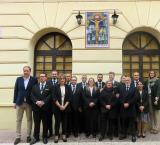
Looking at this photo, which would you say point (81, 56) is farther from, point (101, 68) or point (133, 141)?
point (133, 141)

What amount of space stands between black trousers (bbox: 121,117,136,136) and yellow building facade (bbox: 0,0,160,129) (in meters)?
2.51

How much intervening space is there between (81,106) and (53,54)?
11.6 ft

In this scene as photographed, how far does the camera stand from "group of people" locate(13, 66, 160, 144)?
9547 millimetres

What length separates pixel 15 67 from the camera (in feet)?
40.4

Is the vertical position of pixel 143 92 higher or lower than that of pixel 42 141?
higher

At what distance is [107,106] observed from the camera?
968cm

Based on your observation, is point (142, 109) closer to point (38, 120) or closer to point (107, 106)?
point (107, 106)

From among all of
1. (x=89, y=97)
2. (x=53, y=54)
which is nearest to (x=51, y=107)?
(x=89, y=97)

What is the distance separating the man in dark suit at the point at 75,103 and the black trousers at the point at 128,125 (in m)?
1.34

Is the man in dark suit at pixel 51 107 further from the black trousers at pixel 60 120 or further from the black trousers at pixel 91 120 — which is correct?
the black trousers at pixel 91 120

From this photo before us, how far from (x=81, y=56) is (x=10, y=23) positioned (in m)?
2.87

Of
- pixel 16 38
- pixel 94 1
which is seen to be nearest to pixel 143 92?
pixel 94 1

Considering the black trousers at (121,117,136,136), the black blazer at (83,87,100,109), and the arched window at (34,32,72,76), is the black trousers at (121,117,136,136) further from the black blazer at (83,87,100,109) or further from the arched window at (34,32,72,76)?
the arched window at (34,32,72,76)

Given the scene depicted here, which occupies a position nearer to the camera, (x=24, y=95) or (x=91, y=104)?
(x=24, y=95)
